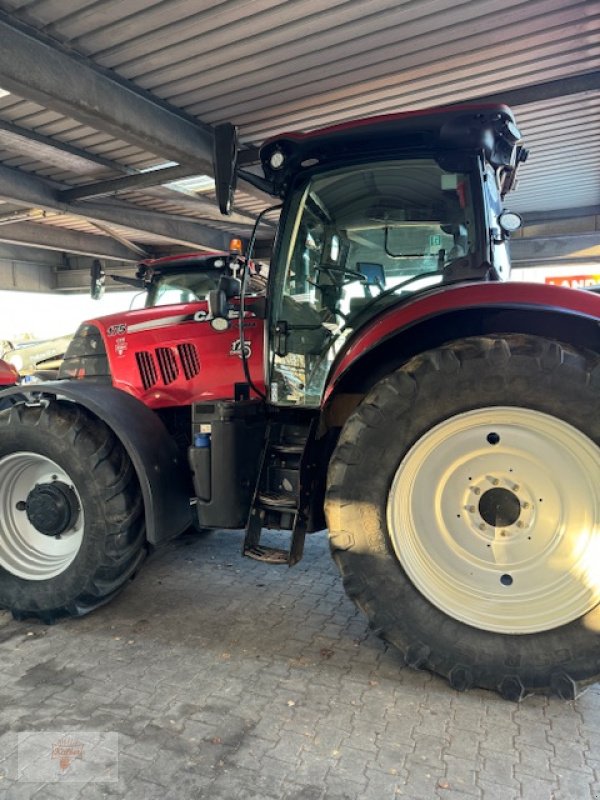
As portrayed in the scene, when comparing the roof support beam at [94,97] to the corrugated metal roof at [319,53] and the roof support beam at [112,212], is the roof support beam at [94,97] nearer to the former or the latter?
the corrugated metal roof at [319,53]

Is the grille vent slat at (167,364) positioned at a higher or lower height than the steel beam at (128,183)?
lower

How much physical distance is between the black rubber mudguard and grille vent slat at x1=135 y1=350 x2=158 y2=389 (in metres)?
0.47

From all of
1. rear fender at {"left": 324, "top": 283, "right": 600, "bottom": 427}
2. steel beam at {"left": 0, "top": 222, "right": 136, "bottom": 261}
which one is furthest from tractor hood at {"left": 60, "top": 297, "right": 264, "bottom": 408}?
steel beam at {"left": 0, "top": 222, "right": 136, "bottom": 261}

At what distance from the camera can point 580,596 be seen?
92.5 inches

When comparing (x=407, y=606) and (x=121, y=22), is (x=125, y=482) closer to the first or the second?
(x=407, y=606)

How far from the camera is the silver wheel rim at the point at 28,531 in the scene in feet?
10.7

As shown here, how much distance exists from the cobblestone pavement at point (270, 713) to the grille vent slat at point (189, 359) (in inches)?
55.0

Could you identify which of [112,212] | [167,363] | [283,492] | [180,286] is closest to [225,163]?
[167,363]

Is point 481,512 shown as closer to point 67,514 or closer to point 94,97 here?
point 67,514

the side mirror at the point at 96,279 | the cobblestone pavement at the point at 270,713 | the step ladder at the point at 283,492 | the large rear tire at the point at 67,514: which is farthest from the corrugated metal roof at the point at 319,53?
the cobblestone pavement at the point at 270,713

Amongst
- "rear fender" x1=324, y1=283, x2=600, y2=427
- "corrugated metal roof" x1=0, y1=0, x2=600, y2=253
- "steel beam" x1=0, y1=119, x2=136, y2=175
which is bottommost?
"rear fender" x1=324, y1=283, x2=600, y2=427

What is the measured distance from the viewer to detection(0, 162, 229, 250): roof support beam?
7145 millimetres

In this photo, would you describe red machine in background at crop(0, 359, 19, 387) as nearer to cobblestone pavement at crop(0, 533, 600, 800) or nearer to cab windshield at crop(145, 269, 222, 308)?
cab windshield at crop(145, 269, 222, 308)

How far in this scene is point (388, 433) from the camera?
2471 millimetres
